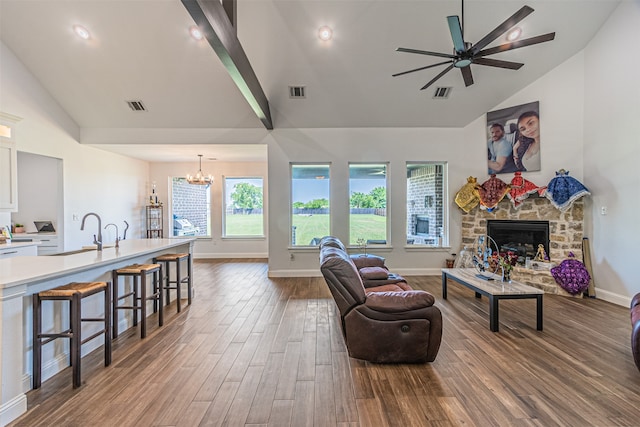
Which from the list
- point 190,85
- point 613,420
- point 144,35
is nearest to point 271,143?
point 190,85

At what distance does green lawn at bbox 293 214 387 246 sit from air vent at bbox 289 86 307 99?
7.72ft

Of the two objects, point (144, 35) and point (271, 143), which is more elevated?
point (144, 35)

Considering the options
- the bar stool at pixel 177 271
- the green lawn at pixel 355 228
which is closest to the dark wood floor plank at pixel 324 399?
the bar stool at pixel 177 271

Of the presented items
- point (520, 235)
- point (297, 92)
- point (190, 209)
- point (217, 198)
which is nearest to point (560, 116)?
point (520, 235)

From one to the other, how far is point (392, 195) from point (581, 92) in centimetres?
347

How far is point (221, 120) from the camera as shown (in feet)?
18.2

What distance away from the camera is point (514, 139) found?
524 centimetres

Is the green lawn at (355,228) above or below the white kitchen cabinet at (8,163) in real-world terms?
below

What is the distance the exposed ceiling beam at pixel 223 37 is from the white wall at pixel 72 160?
156 inches

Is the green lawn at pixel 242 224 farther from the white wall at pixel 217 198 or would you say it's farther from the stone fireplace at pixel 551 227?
the stone fireplace at pixel 551 227

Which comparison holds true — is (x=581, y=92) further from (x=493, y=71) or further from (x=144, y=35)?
(x=144, y=35)

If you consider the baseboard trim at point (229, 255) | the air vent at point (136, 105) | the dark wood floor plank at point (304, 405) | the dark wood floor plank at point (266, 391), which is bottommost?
the dark wood floor plank at point (266, 391)

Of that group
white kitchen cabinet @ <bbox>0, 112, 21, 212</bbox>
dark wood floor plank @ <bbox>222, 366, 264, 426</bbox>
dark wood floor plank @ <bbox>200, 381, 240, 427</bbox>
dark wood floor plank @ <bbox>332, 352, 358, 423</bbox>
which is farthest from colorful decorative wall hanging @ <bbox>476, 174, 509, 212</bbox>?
white kitchen cabinet @ <bbox>0, 112, 21, 212</bbox>

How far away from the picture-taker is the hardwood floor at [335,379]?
1878 mm
